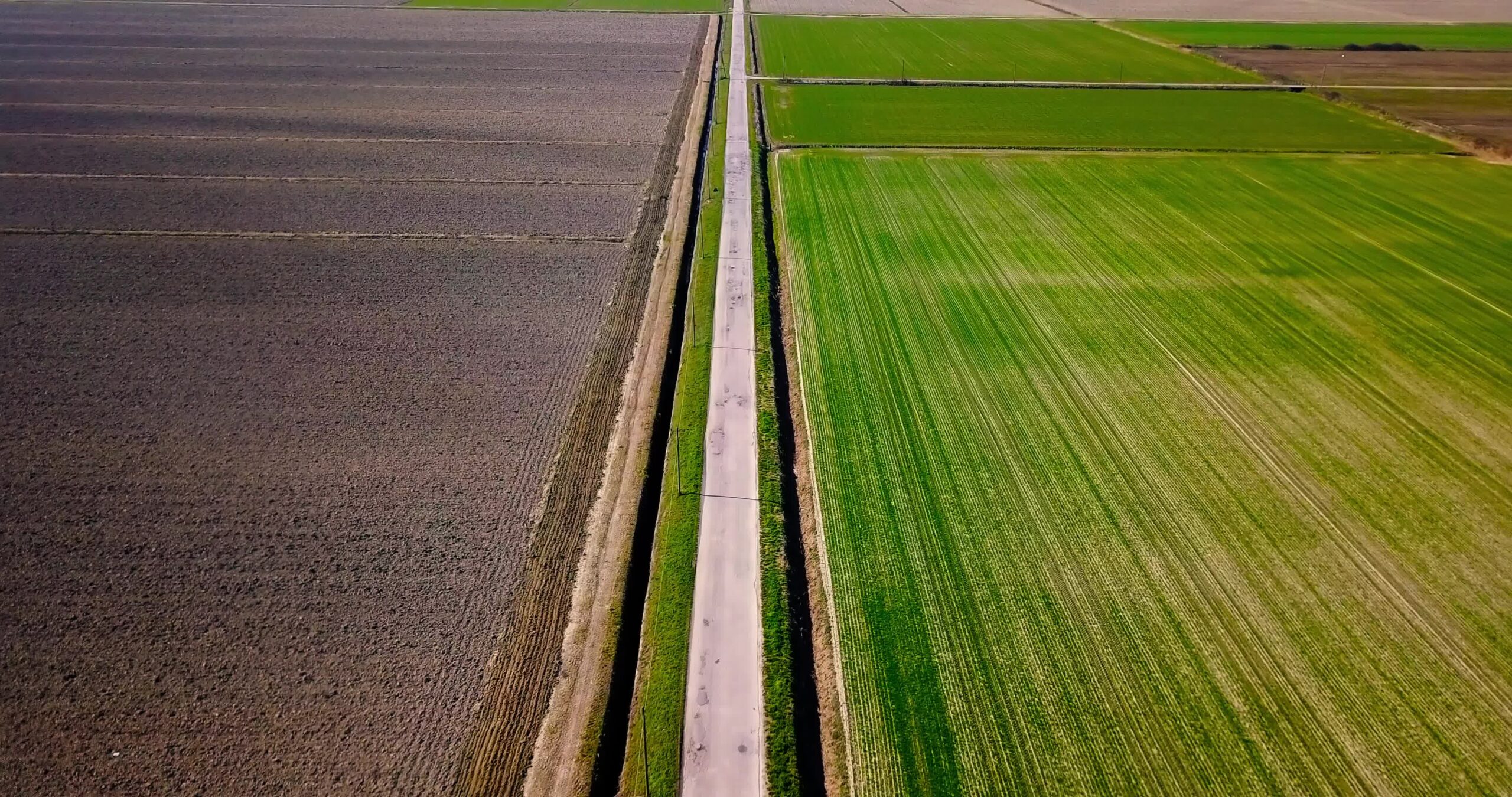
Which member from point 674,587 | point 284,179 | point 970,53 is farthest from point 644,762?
point 970,53

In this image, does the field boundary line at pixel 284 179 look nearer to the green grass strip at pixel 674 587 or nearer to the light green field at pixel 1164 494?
the light green field at pixel 1164 494

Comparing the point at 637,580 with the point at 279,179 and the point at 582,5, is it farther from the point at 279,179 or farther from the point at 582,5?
the point at 582,5

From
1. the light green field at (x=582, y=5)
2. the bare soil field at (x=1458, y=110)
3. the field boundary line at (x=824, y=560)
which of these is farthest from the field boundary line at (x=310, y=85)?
the bare soil field at (x=1458, y=110)

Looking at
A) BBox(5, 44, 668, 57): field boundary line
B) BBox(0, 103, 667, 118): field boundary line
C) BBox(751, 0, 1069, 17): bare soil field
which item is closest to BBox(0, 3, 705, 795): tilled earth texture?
BBox(0, 103, 667, 118): field boundary line

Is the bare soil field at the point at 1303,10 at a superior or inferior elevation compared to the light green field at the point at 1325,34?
superior

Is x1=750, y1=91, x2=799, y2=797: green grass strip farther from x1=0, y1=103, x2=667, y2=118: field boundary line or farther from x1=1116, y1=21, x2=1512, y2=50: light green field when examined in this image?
x1=1116, y1=21, x2=1512, y2=50: light green field
